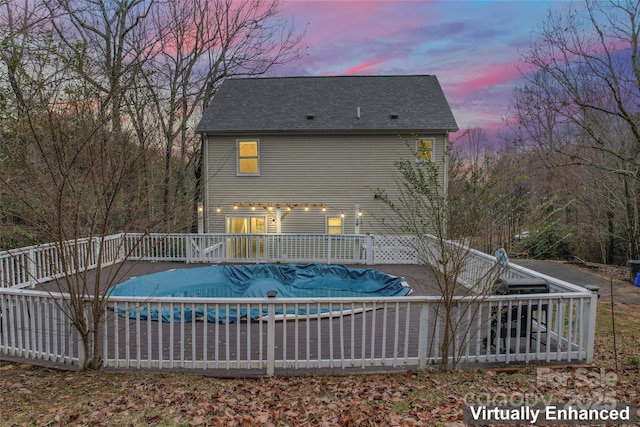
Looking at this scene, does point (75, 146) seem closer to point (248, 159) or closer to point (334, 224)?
point (248, 159)

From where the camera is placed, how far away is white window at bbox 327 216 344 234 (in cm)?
1451

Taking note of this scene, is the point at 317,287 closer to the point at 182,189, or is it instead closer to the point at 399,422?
the point at 399,422

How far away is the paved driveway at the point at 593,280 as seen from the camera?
8.70m

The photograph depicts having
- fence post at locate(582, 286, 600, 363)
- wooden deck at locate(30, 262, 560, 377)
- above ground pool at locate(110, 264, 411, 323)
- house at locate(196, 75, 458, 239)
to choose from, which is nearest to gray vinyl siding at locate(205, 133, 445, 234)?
house at locate(196, 75, 458, 239)

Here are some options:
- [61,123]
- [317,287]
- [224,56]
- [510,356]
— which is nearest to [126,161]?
[61,123]

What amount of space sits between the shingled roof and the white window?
336 centimetres

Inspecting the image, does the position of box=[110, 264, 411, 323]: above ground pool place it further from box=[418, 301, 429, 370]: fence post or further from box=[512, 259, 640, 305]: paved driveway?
box=[418, 301, 429, 370]: fence post

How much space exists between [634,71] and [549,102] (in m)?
1.84

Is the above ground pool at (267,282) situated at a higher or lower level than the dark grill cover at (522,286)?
lower

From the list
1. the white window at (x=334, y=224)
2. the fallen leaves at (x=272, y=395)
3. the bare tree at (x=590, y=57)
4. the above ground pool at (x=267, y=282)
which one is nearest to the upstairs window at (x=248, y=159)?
the white window at (x=334, y=224)

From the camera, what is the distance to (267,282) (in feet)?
30.4

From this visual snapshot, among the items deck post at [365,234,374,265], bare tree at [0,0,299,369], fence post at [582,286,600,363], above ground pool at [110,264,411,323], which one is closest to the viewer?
bare tree at [0,0,299,369]

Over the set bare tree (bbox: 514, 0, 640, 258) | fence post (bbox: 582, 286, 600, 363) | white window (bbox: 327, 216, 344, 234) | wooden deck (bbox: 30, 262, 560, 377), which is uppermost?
bare tree (bbox: 514, 0, 640, 258)

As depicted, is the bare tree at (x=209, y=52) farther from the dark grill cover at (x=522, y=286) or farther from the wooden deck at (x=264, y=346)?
the dark grill cover at (x=522, y=286)
